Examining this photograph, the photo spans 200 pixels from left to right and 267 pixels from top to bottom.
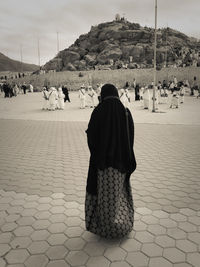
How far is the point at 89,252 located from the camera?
10.5 ft

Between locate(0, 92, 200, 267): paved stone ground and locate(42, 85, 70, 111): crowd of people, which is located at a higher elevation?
locate(42, 85, 70, 111): crowd of people

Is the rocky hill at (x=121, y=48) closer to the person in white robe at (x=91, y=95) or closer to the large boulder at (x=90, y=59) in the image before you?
the large boulder at (x=90, y=59)

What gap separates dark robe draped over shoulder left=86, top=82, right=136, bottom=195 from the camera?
309 centimetres

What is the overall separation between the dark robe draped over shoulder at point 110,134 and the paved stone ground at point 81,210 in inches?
39.0

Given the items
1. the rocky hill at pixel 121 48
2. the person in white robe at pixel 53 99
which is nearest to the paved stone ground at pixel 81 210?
the person in white robe at pixel 53 99

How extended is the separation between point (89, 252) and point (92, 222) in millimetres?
371

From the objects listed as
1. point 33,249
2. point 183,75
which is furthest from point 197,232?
point 183,75

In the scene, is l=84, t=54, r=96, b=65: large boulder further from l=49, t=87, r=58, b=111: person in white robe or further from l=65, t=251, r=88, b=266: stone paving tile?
l=65, t=251, r=88, b=266: stone paving tile

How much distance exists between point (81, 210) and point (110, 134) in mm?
1681

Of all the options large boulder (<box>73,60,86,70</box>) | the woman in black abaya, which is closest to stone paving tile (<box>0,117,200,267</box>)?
the woman in black abaya

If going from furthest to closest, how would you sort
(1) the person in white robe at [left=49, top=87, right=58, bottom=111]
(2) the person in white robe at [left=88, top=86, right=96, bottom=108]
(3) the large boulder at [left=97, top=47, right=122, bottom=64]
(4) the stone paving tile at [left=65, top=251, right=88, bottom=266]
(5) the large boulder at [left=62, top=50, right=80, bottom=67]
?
(5) the large boulder at [left=62, top=50, right=80, bottom=67] → (3) the large boulder at [left=97, top=47, right=122, bottom=64] → (2) the person in white robe at [left=88, top=86, right=96, bottom=108] → (1) the person in white robe at [left=49, top=87, right=58, bottom=111] → (4) the stone paving tile at [left=65, top=251, right=88, bottom=266]

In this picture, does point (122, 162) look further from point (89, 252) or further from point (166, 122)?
point (166, 122)

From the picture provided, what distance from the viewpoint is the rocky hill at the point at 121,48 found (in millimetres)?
86438

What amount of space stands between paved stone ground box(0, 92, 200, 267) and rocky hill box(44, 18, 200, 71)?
73.2m
